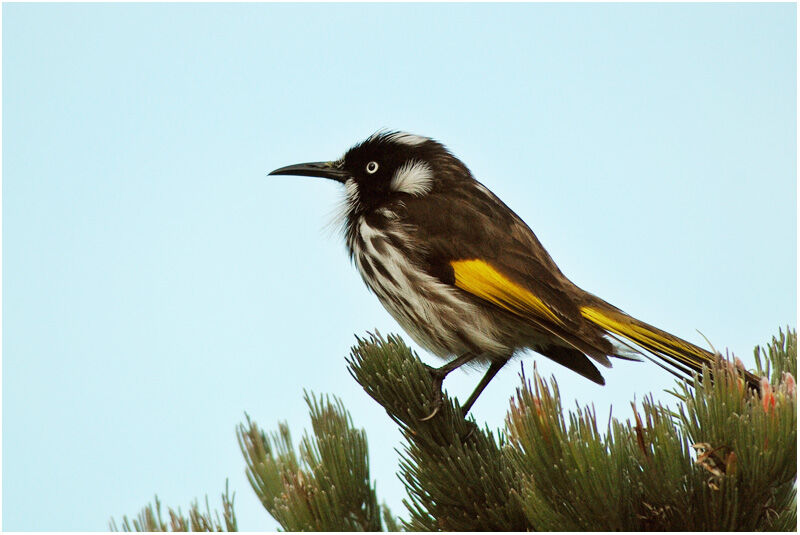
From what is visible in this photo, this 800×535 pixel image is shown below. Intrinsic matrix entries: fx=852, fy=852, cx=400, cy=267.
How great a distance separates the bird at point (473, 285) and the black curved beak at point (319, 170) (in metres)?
0.35

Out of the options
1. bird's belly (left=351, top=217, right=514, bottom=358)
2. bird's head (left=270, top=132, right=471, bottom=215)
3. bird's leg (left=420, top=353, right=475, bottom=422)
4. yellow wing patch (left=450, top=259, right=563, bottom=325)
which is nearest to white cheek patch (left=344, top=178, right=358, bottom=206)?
bird's head (left=270, top=132, right=471, bottom=215)

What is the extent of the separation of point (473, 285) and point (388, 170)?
1125 millimetres

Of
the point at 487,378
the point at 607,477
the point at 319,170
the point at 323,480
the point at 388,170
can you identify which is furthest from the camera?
the point at 319,170

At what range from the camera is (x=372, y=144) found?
198 inches

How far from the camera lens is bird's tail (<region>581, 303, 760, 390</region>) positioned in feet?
11.2

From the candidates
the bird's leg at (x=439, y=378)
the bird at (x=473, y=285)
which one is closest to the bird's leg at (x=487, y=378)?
the bird at (x=473, y=285)

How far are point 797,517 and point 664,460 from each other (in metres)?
0.41

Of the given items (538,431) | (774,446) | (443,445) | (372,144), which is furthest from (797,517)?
(372,144)

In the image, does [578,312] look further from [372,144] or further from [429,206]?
[372,144]

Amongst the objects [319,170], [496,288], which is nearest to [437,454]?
[496,288]

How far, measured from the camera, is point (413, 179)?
480 cm

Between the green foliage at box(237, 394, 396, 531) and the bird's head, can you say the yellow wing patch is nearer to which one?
the bird's head

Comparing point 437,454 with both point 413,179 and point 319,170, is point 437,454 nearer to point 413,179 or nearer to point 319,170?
point 413,179

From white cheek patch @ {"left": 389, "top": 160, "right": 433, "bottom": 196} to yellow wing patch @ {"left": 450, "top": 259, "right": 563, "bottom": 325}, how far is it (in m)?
0.67
